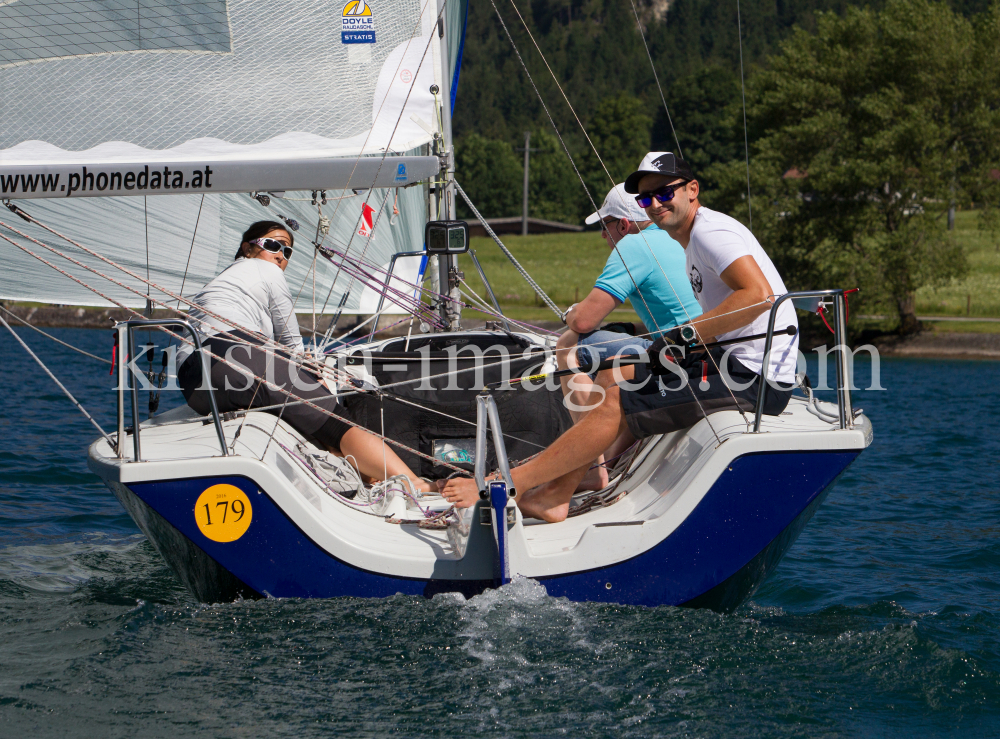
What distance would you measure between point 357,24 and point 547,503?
316 cm

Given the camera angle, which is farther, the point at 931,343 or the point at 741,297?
the point at 931,343

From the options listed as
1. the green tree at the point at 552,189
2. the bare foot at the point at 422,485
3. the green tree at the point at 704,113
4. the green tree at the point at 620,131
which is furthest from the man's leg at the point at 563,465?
the green tree at the point at 552,189

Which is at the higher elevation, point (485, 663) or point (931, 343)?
→ point (931, 343)

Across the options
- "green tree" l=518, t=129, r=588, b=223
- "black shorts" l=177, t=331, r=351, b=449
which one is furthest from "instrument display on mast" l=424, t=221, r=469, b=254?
"green tree" l=518, t=129, r=588, b=223

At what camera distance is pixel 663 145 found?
7394cm

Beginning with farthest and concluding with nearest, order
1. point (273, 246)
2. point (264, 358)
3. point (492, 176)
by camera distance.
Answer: point (492, 176)
point (273, 246)
point (264, 358)

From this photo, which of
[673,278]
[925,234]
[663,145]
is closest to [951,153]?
[925,234]

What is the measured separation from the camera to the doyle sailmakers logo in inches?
228

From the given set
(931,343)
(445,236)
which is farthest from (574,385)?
(931,343)

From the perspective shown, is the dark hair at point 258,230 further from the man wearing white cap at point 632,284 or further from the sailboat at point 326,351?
the man wearing white cap at point 632,284

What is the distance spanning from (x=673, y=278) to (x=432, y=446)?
5.45 ft

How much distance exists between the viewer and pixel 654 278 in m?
4.10

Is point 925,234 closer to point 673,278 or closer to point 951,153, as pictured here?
point 951,153

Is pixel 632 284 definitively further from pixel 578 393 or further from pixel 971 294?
pixel 971 294
